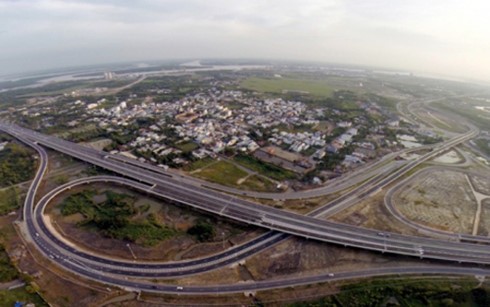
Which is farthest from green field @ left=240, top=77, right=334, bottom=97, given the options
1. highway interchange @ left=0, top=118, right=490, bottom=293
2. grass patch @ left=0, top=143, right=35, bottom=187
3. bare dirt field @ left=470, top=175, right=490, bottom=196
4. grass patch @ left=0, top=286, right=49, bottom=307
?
grass patch @ left=0, top=286, right=49, bottom=307

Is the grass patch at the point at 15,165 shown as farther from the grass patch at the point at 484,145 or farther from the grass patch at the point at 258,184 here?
the grass patch at the point at 484,145

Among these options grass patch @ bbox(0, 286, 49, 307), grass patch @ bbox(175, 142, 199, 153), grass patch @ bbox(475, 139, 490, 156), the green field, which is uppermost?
the green field

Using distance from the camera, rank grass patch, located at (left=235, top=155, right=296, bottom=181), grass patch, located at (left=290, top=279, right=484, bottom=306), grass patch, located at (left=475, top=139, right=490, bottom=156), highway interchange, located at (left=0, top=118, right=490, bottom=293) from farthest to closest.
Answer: grass patch, located at (left=475, top=139, right=490, bottom=156)
grass patch, located at (left=235, top=155, right=296, bottom=181)
highway interchange, located at (left=0, top=118, right=490, bottom=293)
grass patch, located at (left=290, top=279, right=484, bottom=306)

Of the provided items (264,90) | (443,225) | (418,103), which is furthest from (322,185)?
(418,103)

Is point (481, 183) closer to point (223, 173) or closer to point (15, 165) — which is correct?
point (223, 173)

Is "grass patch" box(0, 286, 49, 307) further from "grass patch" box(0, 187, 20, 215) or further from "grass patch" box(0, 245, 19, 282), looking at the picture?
"grass patch" box(0, 187, 20, 215)

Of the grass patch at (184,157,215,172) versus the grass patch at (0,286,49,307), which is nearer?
the grass patch at (0,286,49,307)

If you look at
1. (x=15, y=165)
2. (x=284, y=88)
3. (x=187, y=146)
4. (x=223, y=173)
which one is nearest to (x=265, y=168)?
(x=223, y=173)
